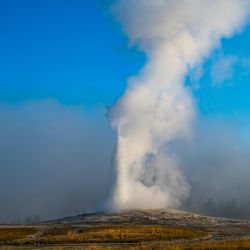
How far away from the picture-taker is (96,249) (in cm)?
6406

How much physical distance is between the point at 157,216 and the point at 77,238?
10118cm

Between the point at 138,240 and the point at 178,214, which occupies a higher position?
the point at 178,214

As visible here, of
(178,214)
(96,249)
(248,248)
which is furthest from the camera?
(178,214)

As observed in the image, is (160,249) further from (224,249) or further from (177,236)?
→ (177,236)

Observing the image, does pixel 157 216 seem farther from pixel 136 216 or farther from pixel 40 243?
pixel 40 243

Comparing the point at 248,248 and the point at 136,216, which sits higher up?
the point at 136,216

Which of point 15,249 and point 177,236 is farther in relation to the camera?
point 177,236

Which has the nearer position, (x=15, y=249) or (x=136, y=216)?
(x=15, y=249)

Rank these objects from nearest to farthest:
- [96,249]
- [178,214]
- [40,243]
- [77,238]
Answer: [96,249] < [40,243] < [77,238] < [178,214]

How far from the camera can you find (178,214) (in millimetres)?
198250

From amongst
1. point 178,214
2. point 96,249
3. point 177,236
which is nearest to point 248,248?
point 96,249

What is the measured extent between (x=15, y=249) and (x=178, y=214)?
133893 millimetres

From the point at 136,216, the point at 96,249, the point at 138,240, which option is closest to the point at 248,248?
the point at 96,249

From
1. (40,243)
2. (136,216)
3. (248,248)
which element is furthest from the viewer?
(136,216)
